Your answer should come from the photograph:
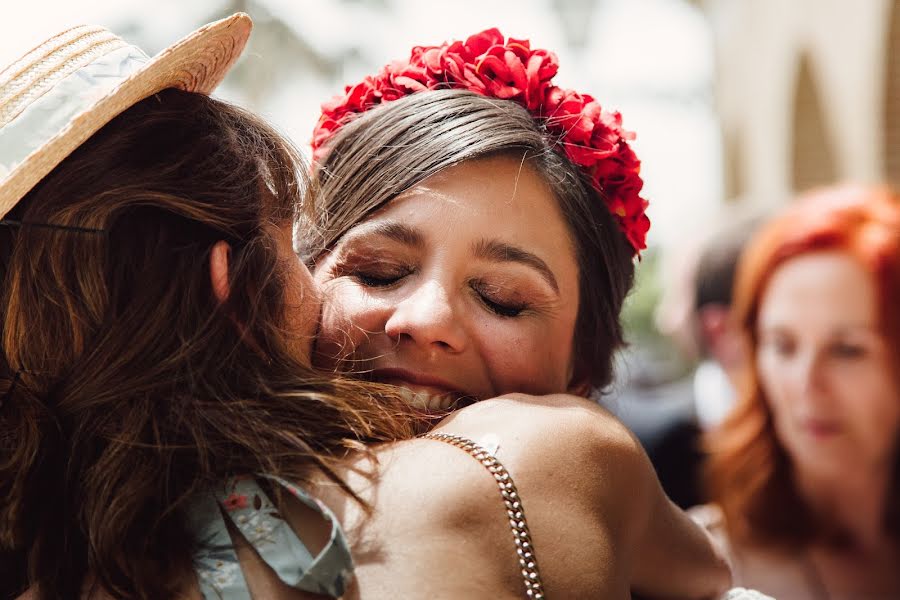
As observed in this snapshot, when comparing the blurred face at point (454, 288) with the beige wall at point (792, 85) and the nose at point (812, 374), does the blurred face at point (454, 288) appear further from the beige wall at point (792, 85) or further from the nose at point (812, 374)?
the beige wall at point (792, 85)

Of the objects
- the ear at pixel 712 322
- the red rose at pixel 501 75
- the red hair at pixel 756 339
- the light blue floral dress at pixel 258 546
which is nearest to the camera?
the light blue floral dress at pixel 258 546

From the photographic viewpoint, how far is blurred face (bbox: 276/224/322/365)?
1885mm

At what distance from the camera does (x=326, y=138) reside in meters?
2.59

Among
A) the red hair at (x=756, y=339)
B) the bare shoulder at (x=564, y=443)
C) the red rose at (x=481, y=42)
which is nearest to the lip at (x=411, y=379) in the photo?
the bare shoulder at (x=564, y=443)

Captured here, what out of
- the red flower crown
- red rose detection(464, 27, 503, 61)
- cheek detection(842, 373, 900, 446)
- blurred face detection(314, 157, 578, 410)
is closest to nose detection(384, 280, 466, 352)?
blurred face detection(314, 157, 578, 410)

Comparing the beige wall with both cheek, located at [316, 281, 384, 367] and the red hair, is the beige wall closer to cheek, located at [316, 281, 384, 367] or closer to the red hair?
the red hair

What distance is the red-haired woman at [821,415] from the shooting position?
3717 millimetres

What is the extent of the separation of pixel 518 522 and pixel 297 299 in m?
0.64

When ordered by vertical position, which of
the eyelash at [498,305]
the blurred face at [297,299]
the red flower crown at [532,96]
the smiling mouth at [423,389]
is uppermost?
the red flower crown at [532,96]

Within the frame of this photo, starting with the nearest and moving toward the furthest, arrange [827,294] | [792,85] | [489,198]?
1. [489,198]
2. [827,294]
3. [792,85]

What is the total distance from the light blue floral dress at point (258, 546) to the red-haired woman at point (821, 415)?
102 inches

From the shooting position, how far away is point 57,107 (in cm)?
166

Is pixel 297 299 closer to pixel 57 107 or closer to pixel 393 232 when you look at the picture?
pixel 393 232

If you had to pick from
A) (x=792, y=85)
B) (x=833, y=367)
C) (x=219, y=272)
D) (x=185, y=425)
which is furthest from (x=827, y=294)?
(x=792, y=85)
